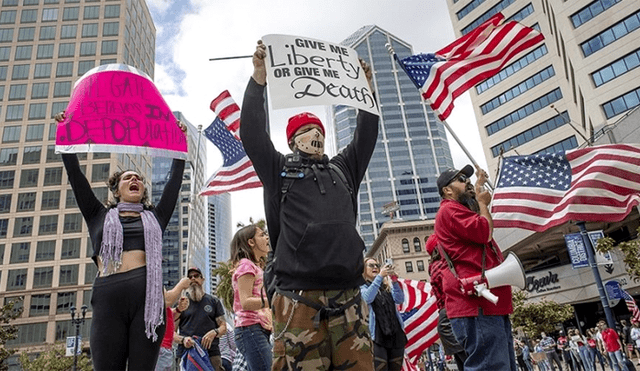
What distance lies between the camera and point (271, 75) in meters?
3.06

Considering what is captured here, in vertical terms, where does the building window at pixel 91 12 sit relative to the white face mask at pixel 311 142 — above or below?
above

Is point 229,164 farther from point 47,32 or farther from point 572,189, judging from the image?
point 47,32

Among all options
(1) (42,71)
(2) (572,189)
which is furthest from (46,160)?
(2) (572,189)

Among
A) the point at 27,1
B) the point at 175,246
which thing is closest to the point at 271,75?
the point at 27,1

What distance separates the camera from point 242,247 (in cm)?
505

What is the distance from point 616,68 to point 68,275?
59.4 meters

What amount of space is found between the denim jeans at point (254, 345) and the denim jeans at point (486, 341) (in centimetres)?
216

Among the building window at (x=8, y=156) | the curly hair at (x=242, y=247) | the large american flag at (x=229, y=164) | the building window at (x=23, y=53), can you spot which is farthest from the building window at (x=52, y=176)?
the curly hair at (x=242, y=247)

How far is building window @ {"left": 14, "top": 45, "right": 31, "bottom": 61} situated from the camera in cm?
6369

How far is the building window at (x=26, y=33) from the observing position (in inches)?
2557

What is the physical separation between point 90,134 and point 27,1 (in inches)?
3154

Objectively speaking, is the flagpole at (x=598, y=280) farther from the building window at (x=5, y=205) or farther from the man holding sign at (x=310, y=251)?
the building window at (x=5, y=205)

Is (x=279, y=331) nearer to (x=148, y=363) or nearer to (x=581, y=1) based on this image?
(x=148, y=363)

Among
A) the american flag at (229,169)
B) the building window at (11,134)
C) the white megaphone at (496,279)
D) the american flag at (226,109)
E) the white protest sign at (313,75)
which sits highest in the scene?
the building window at (11,134)
